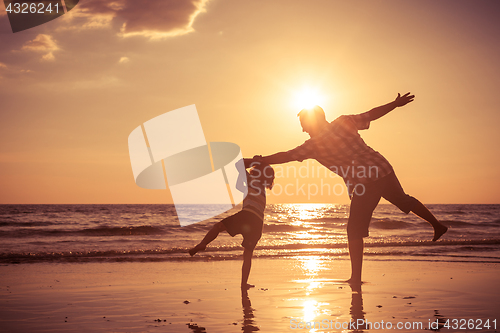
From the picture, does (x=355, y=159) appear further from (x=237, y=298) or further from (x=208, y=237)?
(x=237, y=298)

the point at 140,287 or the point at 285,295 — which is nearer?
the point at 285,295

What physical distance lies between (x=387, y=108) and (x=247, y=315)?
274 centimetres

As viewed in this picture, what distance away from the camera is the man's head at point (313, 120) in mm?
4496

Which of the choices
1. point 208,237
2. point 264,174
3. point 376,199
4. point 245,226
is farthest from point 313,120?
point 208,237

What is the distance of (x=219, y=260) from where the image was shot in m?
9.49

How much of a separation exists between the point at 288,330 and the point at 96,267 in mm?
6401

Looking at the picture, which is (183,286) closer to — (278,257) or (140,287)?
(140,287)

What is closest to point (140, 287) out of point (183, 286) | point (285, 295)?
point (183, 286)

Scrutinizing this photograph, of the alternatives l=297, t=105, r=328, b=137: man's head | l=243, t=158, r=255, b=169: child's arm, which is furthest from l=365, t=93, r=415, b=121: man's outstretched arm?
l=243, t=158, r=255, b=169: child's arm

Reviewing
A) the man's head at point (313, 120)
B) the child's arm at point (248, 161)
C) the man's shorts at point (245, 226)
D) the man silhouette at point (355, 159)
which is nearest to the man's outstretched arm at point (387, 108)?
the man silhouette at point (355, 159)

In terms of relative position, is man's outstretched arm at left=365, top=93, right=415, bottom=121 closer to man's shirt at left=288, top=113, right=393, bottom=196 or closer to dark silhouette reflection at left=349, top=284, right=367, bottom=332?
man's shirt at left=288, top=113, right=393, bottom=196

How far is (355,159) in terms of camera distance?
4.44 meters

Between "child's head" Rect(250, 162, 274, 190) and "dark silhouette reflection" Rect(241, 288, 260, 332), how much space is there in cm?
154

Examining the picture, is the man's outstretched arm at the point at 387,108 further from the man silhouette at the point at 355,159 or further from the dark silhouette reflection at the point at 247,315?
the dark silhouette reflection at the point at 247,315
